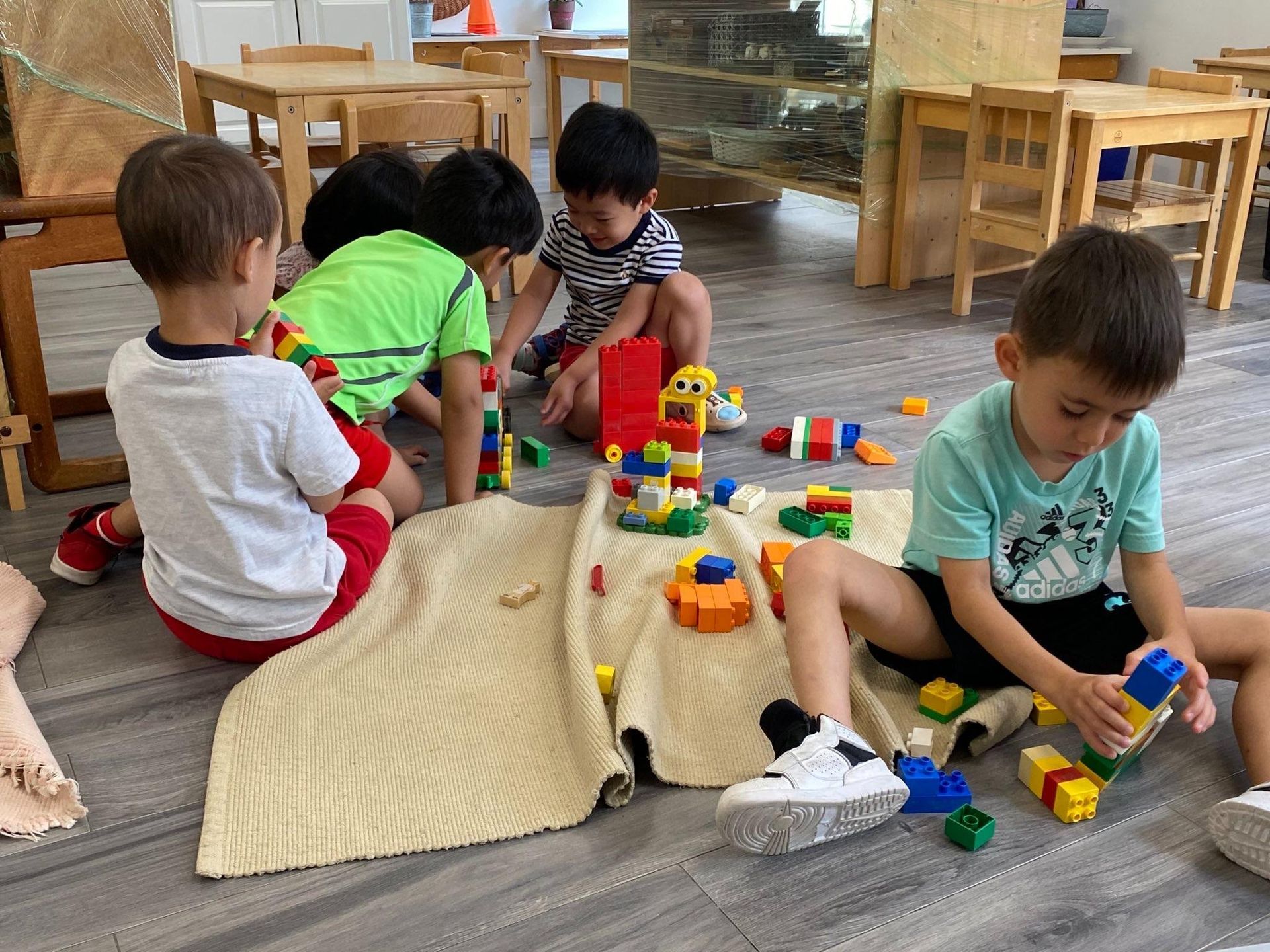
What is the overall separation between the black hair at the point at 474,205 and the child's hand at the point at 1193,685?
1137mm

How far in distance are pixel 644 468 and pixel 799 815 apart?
2.74ft

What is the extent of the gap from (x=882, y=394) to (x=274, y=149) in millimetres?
2385

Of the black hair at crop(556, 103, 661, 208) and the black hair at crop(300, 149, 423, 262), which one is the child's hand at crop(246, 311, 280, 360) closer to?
the black hair at crop(300, 149, 423, 262)

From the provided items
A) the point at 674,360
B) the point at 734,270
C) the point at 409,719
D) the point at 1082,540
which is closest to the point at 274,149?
the point at 734,270

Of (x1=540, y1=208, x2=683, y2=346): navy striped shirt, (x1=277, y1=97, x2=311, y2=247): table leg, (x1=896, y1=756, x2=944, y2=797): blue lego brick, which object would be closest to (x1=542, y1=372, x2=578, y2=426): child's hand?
(x1=540, y1=208, x2=683, y2=346): navy striped shirt

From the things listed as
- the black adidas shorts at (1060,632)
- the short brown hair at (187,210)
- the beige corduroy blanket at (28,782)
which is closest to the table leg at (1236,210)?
the black adidas shorts at (1060,632)

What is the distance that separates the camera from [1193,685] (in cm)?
118

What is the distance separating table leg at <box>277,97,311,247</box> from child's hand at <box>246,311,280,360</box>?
1.29 metres

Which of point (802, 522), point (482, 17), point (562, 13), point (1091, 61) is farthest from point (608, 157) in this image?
point (562, 13)

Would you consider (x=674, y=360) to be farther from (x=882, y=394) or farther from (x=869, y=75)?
(x=869, y=75)

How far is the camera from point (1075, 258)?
1.12 m

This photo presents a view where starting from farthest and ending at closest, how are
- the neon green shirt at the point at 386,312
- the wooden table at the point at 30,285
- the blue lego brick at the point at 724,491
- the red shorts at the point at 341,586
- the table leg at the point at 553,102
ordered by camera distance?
the table leg at the point at 553,102 < the blue lego brick at the point at 724,491 < the wooden table at the point at 30,285 < the neon green shirt at the point at 386,312 < the red shorts at the point at 341,586

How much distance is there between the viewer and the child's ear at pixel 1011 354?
3.83 feet

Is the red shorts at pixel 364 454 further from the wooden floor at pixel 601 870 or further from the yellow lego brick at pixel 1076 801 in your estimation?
the yellow lego brick at pixel 1076 801
